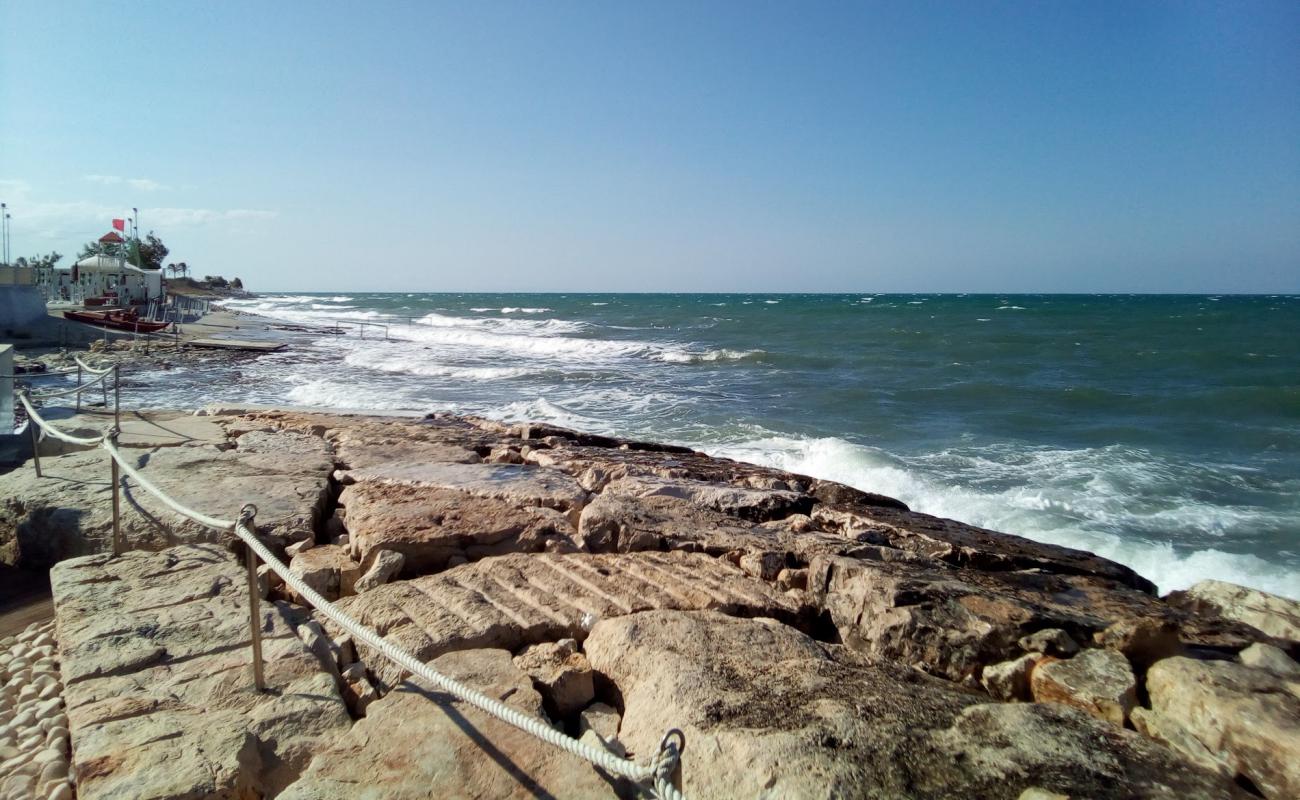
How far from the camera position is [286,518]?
4285mm

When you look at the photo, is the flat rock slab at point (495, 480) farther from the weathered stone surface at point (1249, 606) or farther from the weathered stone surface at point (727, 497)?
the weathered stone surface at point (1249, 606)

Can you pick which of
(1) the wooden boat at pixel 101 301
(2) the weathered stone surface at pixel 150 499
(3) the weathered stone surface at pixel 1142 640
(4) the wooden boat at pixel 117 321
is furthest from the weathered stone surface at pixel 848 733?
(1) the wooden boat at pixel 101 301

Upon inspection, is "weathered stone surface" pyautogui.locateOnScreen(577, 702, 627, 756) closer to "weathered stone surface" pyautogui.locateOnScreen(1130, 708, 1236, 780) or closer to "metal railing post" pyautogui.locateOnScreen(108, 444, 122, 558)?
"weathered stone surface" pyautogui.locateOnScreen(1130, 708, 1236, 780)

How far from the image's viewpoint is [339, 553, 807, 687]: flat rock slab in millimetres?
2967

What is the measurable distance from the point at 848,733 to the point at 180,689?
2.35 metres

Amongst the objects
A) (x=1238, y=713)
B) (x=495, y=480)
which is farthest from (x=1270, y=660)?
(x=495, y=480)

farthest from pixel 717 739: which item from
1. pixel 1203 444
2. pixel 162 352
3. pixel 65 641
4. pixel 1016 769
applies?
pixel 162 352

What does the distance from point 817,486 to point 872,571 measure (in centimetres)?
304

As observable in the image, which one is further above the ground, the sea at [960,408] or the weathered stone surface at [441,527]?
the weathered stone surface at [441,527]

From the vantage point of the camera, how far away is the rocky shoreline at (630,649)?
2045 mm

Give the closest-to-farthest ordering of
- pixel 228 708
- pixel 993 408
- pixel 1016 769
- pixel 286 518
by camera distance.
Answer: pixel 1016 769, pixel 228 708, pixel 286 518, pixel 993 408

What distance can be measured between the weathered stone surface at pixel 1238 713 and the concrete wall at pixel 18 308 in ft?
81.1

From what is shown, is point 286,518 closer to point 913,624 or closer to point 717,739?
point 717,739

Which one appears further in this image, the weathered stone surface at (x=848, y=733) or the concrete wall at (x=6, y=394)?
the concrete wall at (x=6, y=394)
